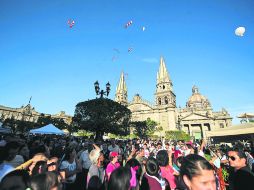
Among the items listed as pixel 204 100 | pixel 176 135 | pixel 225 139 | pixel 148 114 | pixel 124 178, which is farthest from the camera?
pixel 204 100

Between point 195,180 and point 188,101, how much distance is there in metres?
80.5

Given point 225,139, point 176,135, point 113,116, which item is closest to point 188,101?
point 176,135

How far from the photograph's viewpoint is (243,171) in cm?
319

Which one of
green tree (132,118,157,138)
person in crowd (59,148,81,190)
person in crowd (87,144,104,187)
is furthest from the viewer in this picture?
green tree (132,118,157,138)

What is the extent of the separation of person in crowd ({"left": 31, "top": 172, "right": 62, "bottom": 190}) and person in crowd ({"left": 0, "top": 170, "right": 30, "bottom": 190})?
129 mm

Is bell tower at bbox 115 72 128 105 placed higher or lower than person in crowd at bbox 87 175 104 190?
higher

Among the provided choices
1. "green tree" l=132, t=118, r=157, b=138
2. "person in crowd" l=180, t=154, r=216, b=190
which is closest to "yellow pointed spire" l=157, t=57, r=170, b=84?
"green tree" l=132, t=118, r=157, b=138

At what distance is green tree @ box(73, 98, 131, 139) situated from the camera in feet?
71.6

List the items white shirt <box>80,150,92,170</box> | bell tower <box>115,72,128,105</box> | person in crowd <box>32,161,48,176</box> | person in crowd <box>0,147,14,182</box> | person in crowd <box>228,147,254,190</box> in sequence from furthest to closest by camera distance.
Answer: bell tower <box>115,72,128,105</box> < white shirt <box>80,150,92,170</box> < person in crowd <box>32,161,48,176</box> < person in crowd <box>0,147,14,182</box> < person in crowd <box>228,147,254,190</box>

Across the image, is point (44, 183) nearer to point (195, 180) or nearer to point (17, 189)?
point (17, 189)

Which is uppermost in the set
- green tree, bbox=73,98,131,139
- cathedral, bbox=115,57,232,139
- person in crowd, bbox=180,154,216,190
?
cathedral, bbox=115,57,232,139

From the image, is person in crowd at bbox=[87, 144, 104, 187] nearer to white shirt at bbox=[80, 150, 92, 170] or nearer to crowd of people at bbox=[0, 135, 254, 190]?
crowd of people at bbox=[0, 135, 254, 190]

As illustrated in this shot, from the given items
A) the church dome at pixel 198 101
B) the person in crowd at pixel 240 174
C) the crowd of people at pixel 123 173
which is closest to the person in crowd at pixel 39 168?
the crowd of people at pixel 123 173

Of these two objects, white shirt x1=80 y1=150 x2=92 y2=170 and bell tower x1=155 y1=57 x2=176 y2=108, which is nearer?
white shirt x1=80 y1=150 x2=92 y2=170
